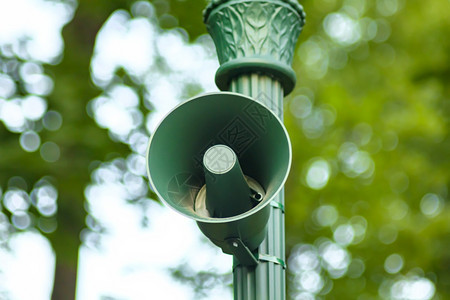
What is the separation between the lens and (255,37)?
295 centimetres

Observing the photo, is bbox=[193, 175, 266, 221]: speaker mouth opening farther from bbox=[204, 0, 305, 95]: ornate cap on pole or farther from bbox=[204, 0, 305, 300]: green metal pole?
bbox=[204, 0, 305, 95]: ornate cap on pole

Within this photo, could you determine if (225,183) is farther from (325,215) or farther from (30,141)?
(325,215)

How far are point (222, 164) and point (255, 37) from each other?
82 centimetres

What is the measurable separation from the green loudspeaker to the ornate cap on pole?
1.29 feet

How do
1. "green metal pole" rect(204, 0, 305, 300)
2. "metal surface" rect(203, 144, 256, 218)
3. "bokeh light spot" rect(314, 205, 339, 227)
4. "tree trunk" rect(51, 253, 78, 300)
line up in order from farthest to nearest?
"bokeh light spot" rect(314, 205, 339, 227) < "tree trunk" rect(51, 253, 78, 300) < "green metal pole" rect(204, 0, 305, 300) < "metal surface" rect(203, 144, 256, 218)

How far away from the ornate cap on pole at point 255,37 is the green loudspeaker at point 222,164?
0.39 metres

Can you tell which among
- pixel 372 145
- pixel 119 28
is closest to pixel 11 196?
pixel 119 28

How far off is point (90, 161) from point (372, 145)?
144 inches

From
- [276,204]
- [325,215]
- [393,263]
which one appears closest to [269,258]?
[276,204]

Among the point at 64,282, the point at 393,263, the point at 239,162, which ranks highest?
the point at 393,263

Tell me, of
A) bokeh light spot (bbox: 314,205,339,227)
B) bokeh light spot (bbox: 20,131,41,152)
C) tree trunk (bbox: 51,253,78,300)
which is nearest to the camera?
bokeh light spot (bbox: 20,131,41,152)

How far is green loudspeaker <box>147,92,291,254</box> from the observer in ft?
7.72

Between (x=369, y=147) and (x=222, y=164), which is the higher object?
(x=369, y=147)

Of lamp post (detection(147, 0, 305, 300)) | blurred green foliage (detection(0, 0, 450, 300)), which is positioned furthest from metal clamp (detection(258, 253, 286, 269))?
blurred green foliage (detection(0, 0, 450, 300))
